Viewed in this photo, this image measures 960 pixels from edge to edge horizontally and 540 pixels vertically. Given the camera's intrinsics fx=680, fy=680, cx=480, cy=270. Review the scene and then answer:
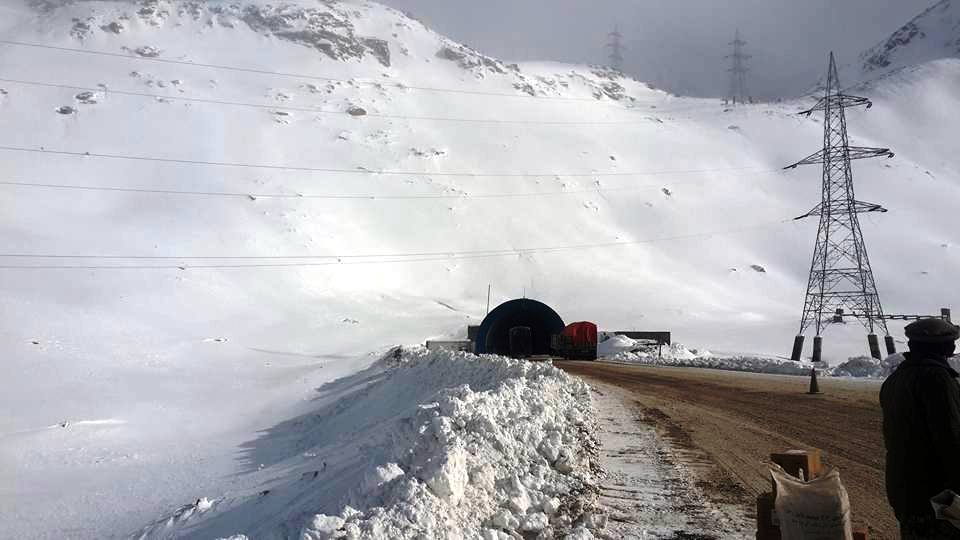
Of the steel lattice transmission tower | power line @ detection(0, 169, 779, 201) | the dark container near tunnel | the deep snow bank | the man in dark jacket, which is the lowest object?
the deep snow bank

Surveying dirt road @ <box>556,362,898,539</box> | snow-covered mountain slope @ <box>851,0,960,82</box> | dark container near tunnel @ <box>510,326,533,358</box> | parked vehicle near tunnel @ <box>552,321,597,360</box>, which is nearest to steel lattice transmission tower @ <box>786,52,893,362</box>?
parked vehicle near tunnel @ <box>552,321,597,360</box>

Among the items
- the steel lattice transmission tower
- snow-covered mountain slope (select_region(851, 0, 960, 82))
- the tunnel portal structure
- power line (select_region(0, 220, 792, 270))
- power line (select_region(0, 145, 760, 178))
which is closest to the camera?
the tunnel portal structure

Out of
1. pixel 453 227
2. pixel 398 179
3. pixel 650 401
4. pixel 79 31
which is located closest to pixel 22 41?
pixel 79 31

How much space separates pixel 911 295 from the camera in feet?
248

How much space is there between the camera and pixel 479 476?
6.96 metres

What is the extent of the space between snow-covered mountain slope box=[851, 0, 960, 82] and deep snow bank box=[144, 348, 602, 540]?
200m

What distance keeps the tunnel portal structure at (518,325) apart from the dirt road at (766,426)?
8308 mm

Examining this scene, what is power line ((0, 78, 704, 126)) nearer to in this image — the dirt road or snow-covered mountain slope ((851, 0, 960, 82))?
the dirt road

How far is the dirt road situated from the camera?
27.2 feet

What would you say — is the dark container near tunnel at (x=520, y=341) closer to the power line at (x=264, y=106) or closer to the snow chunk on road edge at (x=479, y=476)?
the snow chunk on road edge at (x=479, y=476)

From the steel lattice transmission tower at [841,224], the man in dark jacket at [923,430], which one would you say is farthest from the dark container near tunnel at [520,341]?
the man in dark jacket at [923,430]

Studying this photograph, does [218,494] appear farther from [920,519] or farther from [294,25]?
[294,25]

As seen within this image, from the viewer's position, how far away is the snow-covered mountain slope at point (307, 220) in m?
26.8

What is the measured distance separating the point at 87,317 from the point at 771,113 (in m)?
123
